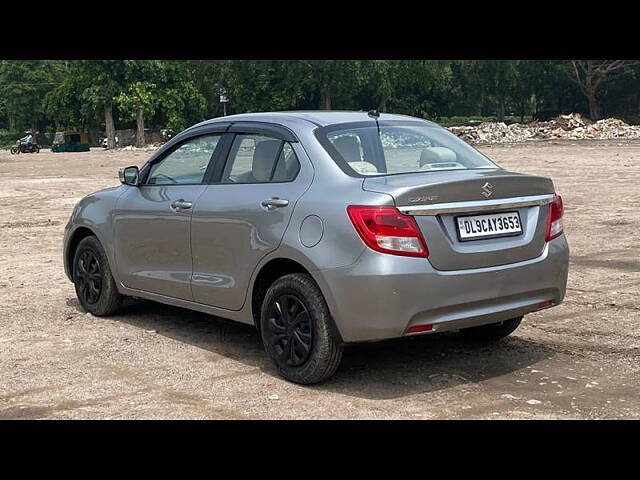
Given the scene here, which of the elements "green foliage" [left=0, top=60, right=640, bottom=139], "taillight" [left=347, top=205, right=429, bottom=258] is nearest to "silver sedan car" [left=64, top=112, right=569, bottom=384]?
"taillight" [left=347, top=205, right=429, bottom=258]

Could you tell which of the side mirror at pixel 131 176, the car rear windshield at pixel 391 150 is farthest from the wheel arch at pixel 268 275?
the side mirror at pixel 131 176

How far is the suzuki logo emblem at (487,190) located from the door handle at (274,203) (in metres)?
1.25

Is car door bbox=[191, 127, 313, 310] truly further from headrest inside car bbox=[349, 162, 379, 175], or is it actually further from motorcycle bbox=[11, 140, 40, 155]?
motorcycle bbox=[11, 140, 40, 155]

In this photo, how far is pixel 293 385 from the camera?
5.96 meters

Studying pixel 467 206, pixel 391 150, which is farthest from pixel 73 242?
pixel 467 206

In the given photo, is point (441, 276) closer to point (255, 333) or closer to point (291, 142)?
point (291, 142)

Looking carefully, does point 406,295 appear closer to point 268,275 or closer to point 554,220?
point 268,275

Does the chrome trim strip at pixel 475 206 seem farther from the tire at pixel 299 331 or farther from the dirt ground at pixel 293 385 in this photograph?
the dirt ground at pixel 293 385

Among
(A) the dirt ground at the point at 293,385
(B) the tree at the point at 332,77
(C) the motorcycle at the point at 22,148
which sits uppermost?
(B) the tree at the point at 332,77

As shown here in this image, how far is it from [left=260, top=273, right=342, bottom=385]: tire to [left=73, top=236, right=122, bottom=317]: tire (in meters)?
2.27

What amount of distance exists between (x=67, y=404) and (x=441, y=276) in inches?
93.0

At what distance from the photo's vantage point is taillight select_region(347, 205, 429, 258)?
215 inches

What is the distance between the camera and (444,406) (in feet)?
17.9

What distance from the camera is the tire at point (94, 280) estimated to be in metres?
8.00
